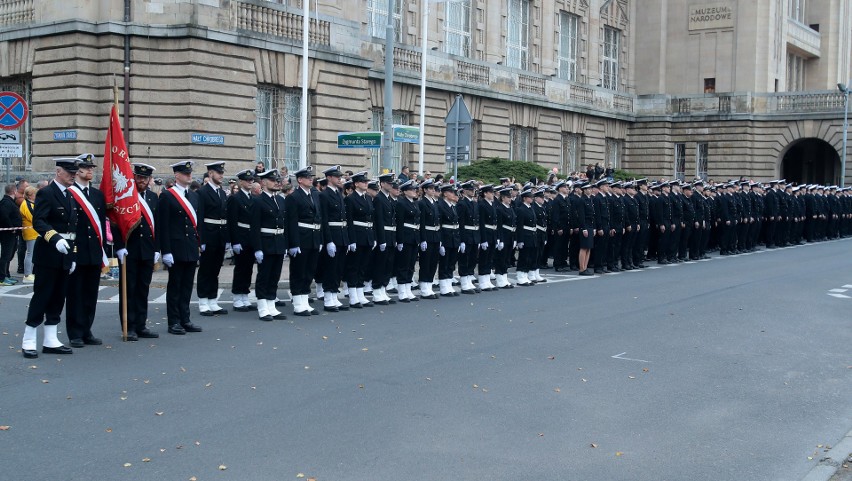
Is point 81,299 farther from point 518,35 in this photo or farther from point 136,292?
point 518,35

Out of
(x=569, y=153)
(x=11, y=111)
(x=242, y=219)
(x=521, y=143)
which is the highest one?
(x=521, y=143)

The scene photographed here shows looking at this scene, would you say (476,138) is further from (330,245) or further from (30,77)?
(330,245)

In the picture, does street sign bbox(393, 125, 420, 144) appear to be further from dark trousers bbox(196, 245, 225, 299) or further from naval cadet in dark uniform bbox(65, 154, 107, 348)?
naval cadet in dark uniform bbox(65, 154, 107, 348)

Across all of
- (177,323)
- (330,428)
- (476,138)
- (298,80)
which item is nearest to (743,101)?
(476,138)

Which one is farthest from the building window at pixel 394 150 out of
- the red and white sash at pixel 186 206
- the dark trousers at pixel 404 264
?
the red and white sash at pixel 186 206

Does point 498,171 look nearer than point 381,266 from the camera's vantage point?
No

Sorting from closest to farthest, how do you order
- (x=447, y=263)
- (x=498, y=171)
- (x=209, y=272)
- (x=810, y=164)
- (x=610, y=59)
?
(x=209, y=272) → (x=447, y=263) → (x=498, y=171) → (x=610, y=59) → (x=810, y=164)

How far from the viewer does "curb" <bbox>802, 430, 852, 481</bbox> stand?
7127 millimetres

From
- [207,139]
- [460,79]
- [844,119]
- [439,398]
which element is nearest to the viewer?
[439,398]

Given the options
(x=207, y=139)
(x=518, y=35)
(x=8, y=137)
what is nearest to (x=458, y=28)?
(x=518, y=35)

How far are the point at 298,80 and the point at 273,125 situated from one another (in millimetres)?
1359

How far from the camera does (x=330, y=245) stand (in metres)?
14.7

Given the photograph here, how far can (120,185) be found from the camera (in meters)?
11.6

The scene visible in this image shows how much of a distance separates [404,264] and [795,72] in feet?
164
